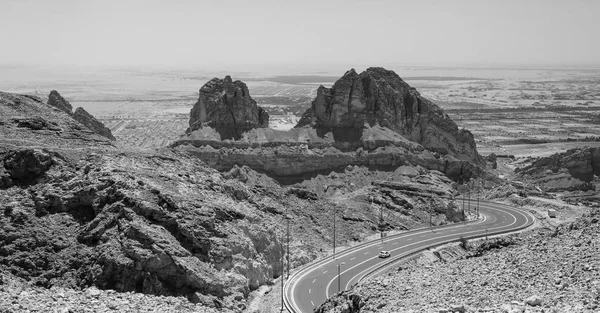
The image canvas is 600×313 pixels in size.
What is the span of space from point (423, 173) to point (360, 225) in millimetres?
31471

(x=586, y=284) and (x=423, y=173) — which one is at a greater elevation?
(x=586, y=284)

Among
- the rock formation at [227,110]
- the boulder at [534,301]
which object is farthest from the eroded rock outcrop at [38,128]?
the rock formation at [227,110]

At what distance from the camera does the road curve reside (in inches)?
2141

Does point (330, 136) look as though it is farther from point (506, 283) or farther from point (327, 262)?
point (506, 283)

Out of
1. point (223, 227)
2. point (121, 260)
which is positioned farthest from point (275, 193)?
point (121, 260)

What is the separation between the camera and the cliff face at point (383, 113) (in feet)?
364

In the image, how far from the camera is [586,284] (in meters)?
31.4

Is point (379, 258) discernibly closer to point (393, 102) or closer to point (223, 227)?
point (223, 227)

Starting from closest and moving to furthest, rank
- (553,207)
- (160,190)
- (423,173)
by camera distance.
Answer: (160,190)
(553,207)
(423,173)

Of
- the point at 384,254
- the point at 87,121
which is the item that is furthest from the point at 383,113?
the point at 384,254

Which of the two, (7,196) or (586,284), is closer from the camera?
(586,284)

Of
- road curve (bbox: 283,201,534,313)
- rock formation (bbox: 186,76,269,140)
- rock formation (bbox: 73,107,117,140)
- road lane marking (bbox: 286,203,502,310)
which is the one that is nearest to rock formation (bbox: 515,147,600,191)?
road curve (bbox: 283,201,534,313)

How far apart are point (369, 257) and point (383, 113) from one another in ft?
166

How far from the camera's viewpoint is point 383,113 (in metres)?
113
